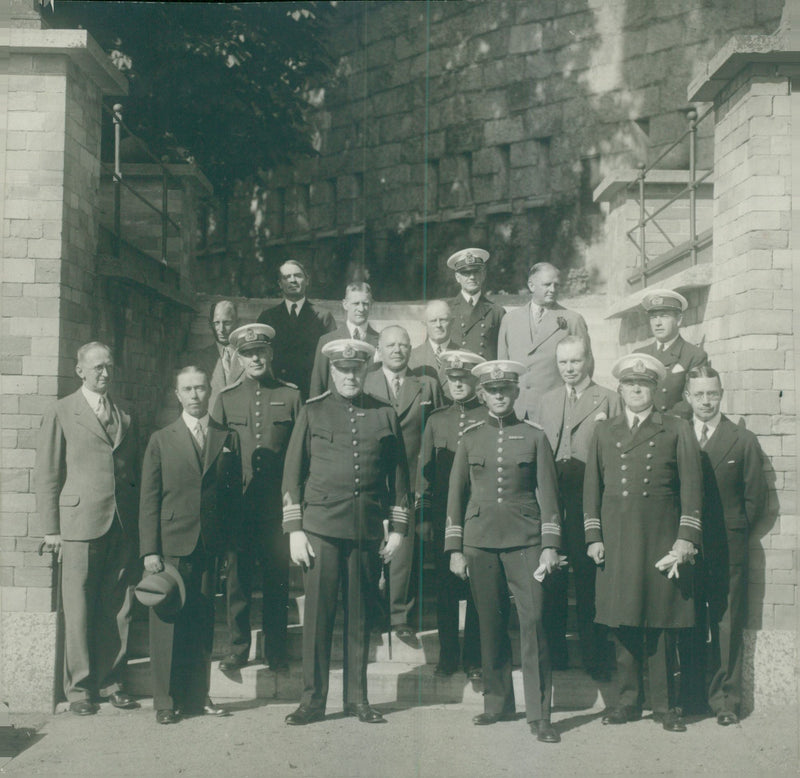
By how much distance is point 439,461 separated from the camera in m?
6.46

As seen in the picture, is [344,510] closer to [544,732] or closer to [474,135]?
[544,732]

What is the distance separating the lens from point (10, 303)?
21.3 feet

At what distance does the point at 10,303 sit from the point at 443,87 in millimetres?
13362

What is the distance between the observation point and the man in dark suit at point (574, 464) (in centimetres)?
614

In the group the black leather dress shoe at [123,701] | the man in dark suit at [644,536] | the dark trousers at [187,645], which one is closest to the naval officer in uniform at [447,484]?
the man in dark suit at [644,536]

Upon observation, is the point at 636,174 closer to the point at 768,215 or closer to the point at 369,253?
the point at 768,215

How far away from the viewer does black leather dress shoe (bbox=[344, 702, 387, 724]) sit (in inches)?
225

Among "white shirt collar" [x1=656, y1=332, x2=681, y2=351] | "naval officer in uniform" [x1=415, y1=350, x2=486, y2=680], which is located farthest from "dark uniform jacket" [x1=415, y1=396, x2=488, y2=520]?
"white shirt collar" [x1=656, y1=332, x2=681, y2=351]

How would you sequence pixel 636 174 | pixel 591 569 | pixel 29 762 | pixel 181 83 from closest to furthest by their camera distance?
pixel 29 762 → pixel 591 569 → pixel 636 174 → pixel 181 83

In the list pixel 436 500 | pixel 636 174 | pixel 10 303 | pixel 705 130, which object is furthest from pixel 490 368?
pixel 705 130

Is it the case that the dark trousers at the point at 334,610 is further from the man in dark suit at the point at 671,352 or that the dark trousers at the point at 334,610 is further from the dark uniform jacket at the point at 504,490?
the man in dark suit at the point at 671,352

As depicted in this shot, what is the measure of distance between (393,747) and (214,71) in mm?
8758

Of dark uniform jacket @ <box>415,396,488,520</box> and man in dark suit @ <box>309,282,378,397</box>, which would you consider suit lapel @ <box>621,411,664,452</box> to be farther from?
man in dark suit @ <box>309,282,378,397</box>

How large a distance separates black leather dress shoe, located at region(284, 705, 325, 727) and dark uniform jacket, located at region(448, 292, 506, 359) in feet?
8.68
